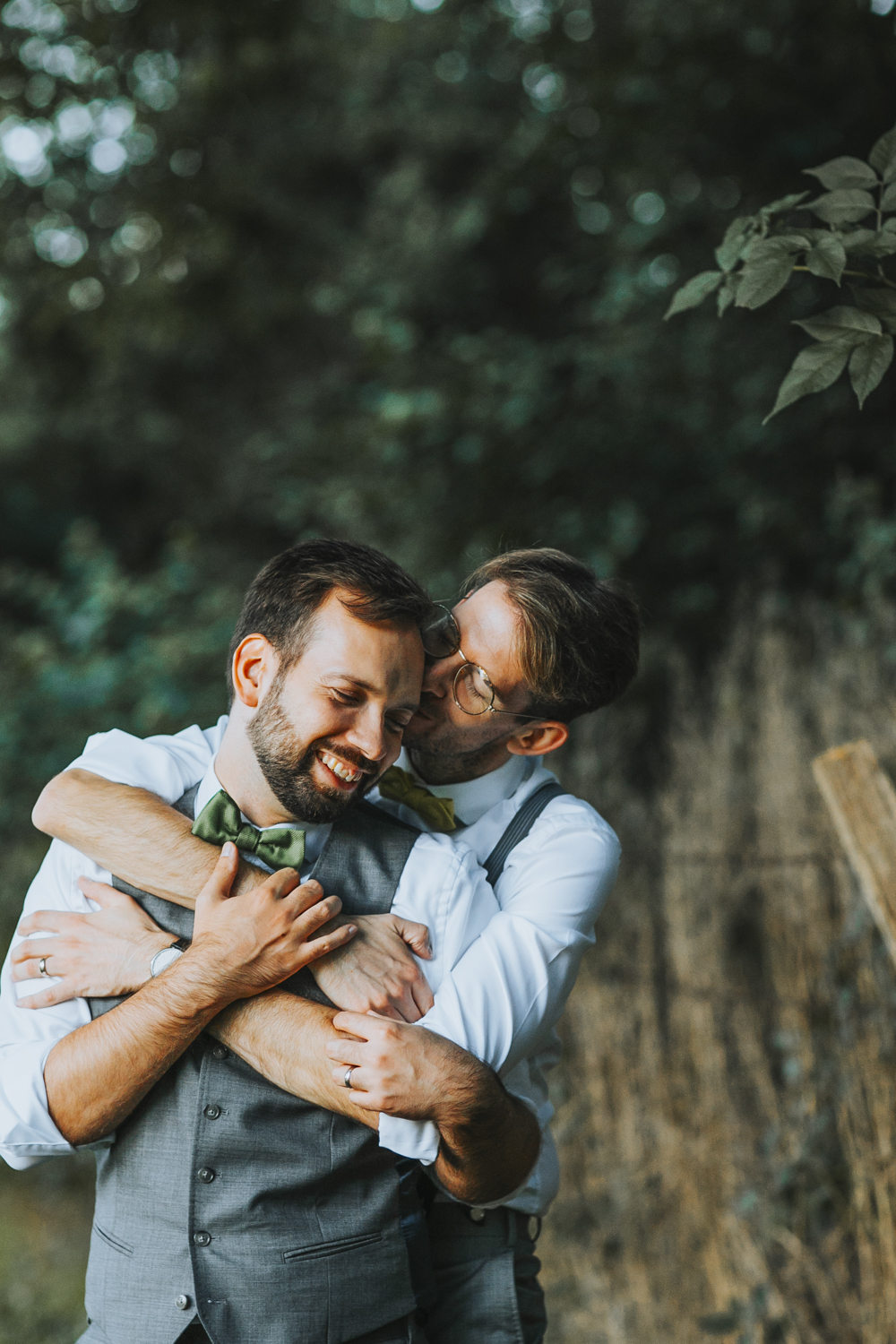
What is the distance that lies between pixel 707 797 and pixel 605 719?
85cm

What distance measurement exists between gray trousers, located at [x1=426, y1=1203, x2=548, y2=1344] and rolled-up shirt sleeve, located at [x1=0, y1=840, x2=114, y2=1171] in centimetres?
58

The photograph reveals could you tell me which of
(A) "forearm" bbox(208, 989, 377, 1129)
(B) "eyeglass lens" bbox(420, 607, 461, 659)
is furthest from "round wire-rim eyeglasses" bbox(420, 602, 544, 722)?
(A) "forearm" bbox(208, 989, 377, 1129)

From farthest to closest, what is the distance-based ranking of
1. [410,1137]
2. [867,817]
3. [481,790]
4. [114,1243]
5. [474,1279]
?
1. [867,817]
2. [481,790]
3. [474,1279]
4. [114,1243]
5. [410,1137]

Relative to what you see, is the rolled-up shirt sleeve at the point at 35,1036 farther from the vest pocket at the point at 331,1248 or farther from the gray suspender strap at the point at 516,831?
the gray suspender strap at the point at 516,831

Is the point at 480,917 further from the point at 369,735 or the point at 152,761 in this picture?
the point at 152,761

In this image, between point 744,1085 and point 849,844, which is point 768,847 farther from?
point 849,844

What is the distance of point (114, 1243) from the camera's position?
4.80 ft

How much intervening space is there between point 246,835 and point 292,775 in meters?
0.13

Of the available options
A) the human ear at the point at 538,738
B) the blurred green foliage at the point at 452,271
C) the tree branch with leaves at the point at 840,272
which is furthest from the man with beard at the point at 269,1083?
the blurred green foliage at the point at 452,271

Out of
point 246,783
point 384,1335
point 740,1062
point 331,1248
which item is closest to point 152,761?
point 246,783

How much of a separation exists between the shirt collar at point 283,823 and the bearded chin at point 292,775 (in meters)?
0.07

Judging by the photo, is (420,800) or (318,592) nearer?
(318,592)

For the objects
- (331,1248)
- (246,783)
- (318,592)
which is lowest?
(331,1248)

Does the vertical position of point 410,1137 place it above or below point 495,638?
below
